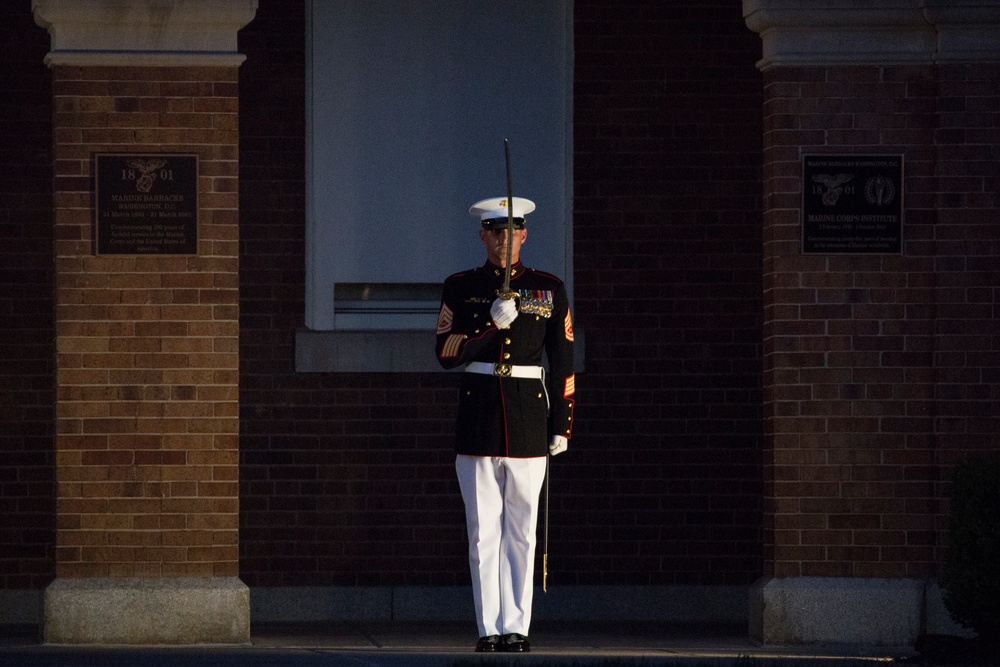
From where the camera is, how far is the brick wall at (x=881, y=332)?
9.55 metres

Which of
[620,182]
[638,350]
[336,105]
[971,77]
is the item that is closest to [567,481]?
[638,350]

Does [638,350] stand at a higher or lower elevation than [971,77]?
lower

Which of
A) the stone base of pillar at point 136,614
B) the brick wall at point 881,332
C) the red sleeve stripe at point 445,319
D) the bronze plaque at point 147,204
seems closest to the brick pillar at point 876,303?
the brick wall at point 881,332

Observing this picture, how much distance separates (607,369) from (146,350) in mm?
2827

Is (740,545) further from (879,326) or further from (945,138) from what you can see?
(945,138)

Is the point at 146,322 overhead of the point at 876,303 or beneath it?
beneath

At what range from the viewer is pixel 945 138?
9.60 metres

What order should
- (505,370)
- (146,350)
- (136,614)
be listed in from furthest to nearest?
(146,350) → (136,614) → (505,370)

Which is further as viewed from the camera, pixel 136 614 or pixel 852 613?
pixel 852 613

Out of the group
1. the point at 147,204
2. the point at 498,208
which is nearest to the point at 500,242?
the point at 498,208

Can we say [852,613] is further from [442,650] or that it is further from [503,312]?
[503,312]

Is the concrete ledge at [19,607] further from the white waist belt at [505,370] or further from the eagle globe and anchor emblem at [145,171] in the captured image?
the white waist belt at [505,370]

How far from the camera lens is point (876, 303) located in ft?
31.5

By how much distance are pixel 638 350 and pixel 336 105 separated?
223 cm
